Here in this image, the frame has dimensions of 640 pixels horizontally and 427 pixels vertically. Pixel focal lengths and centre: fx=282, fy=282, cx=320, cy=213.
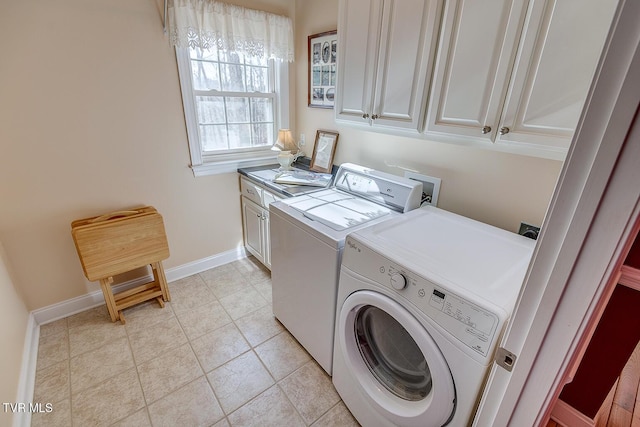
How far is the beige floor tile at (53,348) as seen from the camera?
171 cm

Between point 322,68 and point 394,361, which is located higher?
point 322,68

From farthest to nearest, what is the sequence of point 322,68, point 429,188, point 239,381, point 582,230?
1. point 322,68
2. point 429,188
3. point 239,381
4. point 582,230

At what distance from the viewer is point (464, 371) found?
2.94 ft

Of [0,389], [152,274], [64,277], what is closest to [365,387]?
[0,389]

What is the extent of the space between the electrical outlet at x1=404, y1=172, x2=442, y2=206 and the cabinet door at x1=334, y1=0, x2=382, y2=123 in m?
0.52

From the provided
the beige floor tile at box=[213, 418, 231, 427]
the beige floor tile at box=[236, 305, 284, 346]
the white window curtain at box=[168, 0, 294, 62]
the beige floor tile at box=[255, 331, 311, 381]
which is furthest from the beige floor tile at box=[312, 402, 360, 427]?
the white window curtain at box=[168, 0, 294, 62]

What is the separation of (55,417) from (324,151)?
2300 mm

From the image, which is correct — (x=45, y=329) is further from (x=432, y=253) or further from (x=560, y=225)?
(x=560, y=225)

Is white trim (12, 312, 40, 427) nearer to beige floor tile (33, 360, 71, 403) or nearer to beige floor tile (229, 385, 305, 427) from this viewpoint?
beige floor tile (33, 360, 71, 403)

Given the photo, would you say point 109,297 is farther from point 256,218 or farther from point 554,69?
point 554,69

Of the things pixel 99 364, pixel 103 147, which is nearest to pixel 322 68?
pixel 103 147

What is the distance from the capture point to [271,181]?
2.19m

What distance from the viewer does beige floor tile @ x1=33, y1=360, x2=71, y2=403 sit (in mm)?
1510

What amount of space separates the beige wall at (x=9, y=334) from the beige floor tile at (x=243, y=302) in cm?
112
